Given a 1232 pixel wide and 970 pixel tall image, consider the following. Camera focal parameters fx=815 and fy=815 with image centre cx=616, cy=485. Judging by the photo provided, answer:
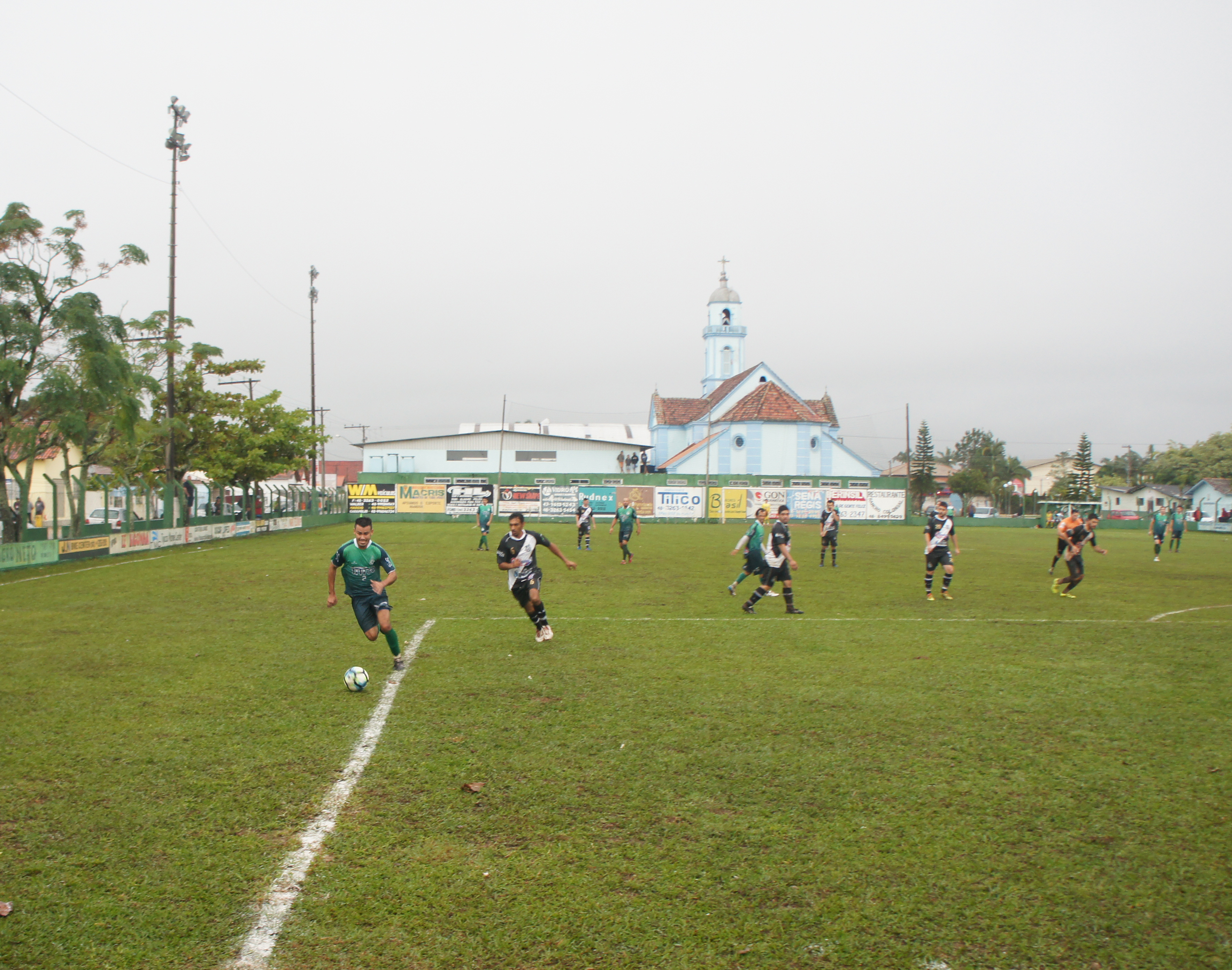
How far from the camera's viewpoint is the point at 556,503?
51.2 meters

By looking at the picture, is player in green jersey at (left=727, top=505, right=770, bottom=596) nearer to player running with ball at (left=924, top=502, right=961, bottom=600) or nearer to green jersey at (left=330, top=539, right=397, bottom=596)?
player running with ball at (left=924, top=502, right=961, bottom=600)

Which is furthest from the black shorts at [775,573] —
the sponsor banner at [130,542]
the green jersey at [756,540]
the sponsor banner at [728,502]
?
the sponsor banner at [728,502]

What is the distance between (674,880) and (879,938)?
1127 millimetres

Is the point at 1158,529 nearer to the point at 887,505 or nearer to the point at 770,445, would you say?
the point at 887,505

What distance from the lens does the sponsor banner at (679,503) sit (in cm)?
5138

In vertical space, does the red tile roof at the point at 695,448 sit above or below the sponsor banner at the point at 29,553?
above

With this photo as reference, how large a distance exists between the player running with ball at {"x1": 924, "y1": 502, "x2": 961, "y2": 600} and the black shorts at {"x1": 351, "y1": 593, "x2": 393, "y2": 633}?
1066 cm

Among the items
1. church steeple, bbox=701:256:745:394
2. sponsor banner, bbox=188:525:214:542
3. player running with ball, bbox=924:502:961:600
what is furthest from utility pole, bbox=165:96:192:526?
church steeple, bbox=701:256:745:394

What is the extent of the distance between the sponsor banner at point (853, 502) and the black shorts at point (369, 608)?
4671 centimetres

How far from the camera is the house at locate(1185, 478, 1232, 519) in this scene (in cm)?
6794

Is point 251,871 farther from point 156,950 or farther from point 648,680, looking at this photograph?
point 648,680

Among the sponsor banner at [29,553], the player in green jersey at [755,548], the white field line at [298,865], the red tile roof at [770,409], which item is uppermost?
the red tile roof at [770,409]

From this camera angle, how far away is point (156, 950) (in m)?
3.89

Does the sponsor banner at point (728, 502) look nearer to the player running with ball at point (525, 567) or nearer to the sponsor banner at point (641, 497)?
the sponsor banner at point (641, 497)
